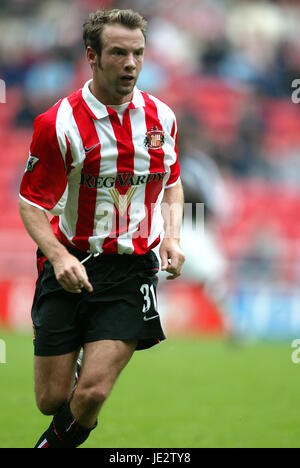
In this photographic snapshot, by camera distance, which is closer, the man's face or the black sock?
the man's face

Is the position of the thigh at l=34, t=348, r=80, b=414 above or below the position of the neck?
below

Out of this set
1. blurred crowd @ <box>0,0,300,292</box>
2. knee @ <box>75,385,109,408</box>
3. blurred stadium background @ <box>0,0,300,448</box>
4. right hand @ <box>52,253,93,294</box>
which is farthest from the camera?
blurred crowd @ <box>0,0,300,292</box>

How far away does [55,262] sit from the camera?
3.53 meters

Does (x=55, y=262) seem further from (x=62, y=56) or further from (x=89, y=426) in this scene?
(x=62, y=56)

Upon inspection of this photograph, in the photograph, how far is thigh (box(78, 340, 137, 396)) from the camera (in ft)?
11.8

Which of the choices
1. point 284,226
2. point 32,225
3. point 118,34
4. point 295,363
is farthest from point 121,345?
point 284,226

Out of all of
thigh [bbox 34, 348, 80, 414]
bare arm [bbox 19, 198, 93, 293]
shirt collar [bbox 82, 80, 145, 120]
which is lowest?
thigh [bbox 34, 348, 80, 414]

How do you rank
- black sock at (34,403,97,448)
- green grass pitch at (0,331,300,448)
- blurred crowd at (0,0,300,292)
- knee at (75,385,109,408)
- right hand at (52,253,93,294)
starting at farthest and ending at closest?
1. blurred crowd at (0,0,300,292)
2. green grass pitch at (0,331,300,448)
3. black sock at (34,403,97,448)
4. knee at (75,385,109,408)
5. right hand at (52,253,93,294)

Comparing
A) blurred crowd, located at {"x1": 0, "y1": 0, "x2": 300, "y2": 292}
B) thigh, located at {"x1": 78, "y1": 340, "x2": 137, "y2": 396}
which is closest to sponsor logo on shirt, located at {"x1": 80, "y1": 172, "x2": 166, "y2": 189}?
thigh, located at {"x1": 78, "y1": 340, "x2": 137, "y2": 396}

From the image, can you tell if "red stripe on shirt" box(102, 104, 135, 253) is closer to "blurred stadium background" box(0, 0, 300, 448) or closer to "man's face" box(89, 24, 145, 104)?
"man's face" box(89, 24, 145, 104)

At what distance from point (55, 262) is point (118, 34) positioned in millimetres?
1041

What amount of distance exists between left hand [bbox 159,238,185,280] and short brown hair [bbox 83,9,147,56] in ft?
3.07

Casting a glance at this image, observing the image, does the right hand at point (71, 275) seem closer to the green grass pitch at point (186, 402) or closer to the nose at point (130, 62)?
the nose at point (130, 62)

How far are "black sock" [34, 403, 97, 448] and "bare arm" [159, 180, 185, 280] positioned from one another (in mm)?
780
